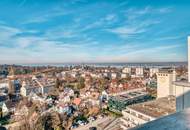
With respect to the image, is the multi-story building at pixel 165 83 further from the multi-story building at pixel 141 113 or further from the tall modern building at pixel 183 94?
the tall modern building at pixel 183 94

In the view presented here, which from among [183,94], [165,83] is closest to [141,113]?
[183,94]

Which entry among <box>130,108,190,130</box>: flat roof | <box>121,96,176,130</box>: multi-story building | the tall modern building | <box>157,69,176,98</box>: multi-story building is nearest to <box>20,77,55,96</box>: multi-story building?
<box>157,69,176,98</box>: multi-story building

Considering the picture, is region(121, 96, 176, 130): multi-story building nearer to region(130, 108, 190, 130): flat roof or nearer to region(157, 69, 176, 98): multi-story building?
region(157, 69, 176, 98): multi-story building

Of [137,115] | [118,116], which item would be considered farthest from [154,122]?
[118,116]

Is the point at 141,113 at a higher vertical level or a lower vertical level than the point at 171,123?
lower

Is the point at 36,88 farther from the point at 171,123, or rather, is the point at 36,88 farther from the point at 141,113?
the point at 171,123

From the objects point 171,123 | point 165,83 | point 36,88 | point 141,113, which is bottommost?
point 36,88

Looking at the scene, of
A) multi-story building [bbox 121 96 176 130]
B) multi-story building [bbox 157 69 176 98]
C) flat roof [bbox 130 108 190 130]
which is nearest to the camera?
flat roof [bbox 130 108 190 130]

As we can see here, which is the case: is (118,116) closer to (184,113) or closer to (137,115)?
(137,115)

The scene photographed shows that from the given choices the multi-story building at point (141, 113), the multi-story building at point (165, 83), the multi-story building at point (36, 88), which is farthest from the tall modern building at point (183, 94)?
the multi-story building at point (36, 88)

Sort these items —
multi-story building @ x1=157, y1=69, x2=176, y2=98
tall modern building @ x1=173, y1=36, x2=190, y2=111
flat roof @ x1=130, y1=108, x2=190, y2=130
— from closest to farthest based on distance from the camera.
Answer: flat roof @ x1=130, y1=108, x2=190, y2=130 → tall modern building @ x1=173, y1=36, x2=190, y2=111 → multi-story building @ x1=157, y1=69, x2=176, y2=98

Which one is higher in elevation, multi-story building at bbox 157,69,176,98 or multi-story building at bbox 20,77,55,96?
multi-story building at bbox 157,69,176,98

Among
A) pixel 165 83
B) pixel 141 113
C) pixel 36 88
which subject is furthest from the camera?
pixel 36 88
